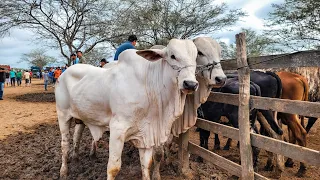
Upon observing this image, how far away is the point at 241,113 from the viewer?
3305 mm

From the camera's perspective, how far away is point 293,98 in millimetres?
5246

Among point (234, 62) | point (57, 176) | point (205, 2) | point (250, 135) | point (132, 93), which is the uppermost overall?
point (205, 2)

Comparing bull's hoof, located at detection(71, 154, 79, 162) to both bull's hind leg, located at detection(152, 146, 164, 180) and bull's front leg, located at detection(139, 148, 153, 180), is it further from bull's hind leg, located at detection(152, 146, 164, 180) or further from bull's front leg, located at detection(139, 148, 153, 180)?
bull's front leg, located at detection(139, 148, 153, 180)

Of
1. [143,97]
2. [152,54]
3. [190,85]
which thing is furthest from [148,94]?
[190,85]

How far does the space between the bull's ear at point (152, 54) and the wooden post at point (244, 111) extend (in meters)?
0.87

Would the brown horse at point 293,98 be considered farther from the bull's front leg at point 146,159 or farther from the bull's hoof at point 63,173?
the bull's hoof at point 63,173

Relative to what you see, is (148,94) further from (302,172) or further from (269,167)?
(302,172)

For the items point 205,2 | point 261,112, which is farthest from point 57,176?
point 205,2

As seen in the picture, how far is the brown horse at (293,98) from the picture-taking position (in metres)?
4.87

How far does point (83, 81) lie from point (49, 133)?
4.04 metres

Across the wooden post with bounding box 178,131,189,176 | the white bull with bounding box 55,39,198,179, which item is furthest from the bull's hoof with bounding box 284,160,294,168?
the white bull with bounding box 55,39,198,179

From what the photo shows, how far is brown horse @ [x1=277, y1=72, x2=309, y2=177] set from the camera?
487cm

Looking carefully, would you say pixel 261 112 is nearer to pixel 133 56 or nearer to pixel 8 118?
→ pixel 133 56

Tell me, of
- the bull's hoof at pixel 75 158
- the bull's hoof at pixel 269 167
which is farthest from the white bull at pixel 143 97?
the bull's hoof at pixel 269 167
